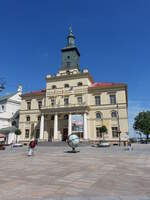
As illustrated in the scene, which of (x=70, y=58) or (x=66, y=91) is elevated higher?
(x=70, y=58)

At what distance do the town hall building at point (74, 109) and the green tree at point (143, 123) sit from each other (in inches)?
993

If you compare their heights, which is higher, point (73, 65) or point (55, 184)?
point (73, 65)

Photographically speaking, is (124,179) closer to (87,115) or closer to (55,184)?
(55,184)

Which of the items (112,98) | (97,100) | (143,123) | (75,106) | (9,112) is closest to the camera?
(75,106)

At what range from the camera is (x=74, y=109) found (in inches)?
1770

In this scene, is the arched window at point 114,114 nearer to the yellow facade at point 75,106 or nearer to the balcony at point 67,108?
the yellow facade at point 75,106

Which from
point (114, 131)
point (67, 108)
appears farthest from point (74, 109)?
point (114, 131)

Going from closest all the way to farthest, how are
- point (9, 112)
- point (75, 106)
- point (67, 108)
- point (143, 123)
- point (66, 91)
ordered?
1. point (75, 106)
2. point (67, 108)
3. point (66, 91)
4. point (9, 112)
5. point (143, 123)

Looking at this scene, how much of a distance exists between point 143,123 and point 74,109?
36.4m

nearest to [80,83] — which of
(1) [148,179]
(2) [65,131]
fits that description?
(2) [65,131]

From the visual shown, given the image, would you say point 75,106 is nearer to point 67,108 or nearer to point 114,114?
point 67,108

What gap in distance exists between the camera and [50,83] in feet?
173

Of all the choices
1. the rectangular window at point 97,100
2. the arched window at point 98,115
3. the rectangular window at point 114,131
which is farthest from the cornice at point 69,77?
the rectangular window at point 114,131

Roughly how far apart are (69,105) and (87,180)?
38923mm
